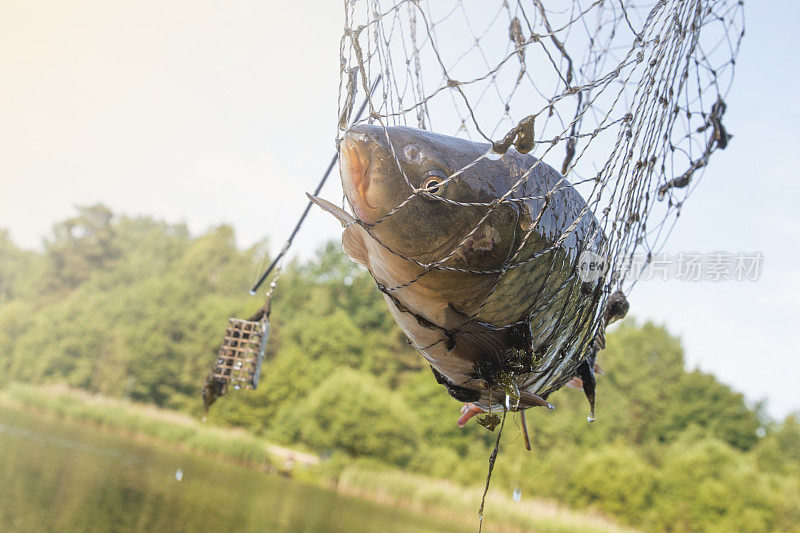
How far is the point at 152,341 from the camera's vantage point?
38844 mm

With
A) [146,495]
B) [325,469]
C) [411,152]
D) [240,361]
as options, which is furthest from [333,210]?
[325,469]

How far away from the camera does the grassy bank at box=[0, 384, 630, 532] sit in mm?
21078

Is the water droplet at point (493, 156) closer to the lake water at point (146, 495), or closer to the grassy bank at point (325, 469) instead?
the lake water at point (146, 495)

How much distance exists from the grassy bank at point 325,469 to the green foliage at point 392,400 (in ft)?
0.95

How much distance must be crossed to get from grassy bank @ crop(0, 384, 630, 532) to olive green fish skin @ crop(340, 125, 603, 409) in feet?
64.2

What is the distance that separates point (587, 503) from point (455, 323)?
27373 mm

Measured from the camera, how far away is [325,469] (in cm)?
2575

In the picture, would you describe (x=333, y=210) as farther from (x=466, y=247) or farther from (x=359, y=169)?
(x=466, y=247)

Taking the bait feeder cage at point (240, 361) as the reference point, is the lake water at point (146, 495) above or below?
below

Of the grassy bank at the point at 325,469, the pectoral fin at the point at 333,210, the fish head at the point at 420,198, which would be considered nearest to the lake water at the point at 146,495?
the grassy bank at the point at 325,469

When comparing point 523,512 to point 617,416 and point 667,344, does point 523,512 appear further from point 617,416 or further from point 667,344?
point 667,344

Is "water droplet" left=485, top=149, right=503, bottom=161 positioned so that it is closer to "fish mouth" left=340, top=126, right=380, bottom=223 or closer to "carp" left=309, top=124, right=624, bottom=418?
"carp" left=309, top=124, right=624, bottom=418

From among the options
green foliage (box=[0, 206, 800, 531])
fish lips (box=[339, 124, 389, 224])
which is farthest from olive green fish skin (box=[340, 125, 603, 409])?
green foliage (box=[0, 206, 800, 531])

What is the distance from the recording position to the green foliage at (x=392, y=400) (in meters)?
25.2
